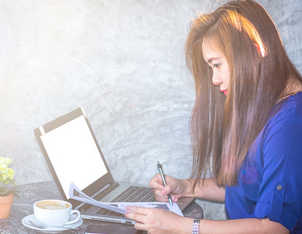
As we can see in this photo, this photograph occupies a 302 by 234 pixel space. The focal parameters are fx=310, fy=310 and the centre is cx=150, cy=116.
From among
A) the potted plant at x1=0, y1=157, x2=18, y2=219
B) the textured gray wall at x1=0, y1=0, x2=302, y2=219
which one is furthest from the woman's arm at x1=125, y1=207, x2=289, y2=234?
the textured gray wall at x1=0, y1=0, x2=302, y2=219

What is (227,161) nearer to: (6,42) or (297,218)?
(297,218)

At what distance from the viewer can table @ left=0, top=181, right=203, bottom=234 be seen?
2.97 feet

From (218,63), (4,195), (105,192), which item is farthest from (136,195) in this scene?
(218,63)

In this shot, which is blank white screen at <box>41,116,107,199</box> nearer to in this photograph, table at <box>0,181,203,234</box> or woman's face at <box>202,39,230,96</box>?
table at <box>0,181,203,234</box>

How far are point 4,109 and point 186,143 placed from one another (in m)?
0.84

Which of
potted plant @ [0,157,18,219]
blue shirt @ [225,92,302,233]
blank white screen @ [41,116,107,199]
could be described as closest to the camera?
blue shirt @ [225,92,302,233]

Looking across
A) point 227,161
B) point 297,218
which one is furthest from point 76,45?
→ point 297,218

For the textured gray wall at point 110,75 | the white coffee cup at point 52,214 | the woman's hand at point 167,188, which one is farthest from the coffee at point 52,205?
the textured gray wall at point 110,75

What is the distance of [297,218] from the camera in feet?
2.71

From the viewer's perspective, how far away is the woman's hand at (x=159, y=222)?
0.88m

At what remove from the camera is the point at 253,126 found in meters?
0.94

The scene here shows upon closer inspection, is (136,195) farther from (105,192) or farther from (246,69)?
(246,69)

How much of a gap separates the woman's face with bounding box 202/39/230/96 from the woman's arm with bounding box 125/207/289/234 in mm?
435

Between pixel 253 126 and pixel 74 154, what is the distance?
25.7 inches
